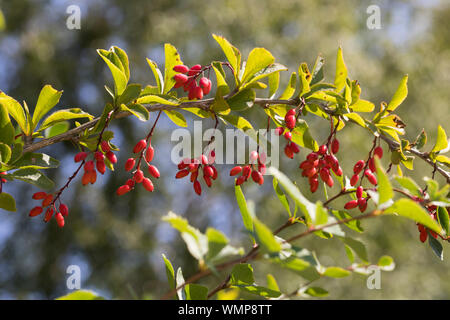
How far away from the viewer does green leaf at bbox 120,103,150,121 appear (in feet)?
2.55

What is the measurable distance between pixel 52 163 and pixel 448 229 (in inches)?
27.7

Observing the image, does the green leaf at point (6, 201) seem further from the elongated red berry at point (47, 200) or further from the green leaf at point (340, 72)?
the green leaf at point (340, 72)

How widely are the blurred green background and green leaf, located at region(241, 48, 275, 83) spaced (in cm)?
657

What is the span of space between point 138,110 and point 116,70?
7 centimetres

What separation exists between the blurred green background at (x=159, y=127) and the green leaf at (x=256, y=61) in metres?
6.57

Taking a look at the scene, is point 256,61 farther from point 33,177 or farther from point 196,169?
point 33,177

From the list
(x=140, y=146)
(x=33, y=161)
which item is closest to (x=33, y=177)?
(x=33, y=161)

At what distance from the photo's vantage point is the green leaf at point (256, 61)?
791 millimetres

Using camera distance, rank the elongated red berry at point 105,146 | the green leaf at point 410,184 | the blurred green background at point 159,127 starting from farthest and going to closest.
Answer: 1. the blurred green background at point 159,127
2. the elongated red berry at point 105,146
3. the green leaf at point 410,184

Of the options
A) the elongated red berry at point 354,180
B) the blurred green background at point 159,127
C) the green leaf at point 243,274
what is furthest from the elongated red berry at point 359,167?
the blurred green background at point 159,127

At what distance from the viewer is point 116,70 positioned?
0.78 meters

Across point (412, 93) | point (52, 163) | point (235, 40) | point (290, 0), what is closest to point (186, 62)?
point (235, 40)

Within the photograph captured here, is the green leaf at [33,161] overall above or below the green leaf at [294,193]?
above
